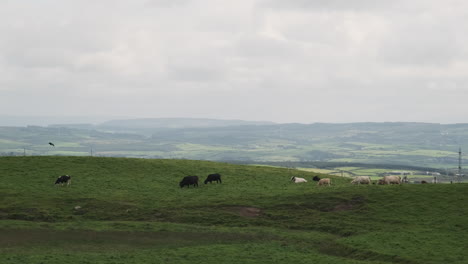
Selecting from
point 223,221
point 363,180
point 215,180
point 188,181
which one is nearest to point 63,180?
point 188,181

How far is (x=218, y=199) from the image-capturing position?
51406 millimetres

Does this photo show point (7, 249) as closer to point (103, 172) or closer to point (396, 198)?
point (103, 172)

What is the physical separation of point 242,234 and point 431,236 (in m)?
15.6

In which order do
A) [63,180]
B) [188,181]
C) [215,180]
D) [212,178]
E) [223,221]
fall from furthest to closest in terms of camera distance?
[215,180] < [212,178] < [188,181] < [63,180] < [223,221]

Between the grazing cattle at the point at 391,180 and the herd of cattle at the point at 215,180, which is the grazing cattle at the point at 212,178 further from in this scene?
the grazing cattle at the point at 391,180

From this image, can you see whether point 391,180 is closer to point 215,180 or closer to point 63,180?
point 215,180

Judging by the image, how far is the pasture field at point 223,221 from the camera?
33.9 m

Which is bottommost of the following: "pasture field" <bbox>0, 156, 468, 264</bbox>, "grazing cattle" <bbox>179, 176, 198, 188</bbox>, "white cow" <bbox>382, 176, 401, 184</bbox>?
"pasture field" <bbox>0, 156, 468, 264</bbox>

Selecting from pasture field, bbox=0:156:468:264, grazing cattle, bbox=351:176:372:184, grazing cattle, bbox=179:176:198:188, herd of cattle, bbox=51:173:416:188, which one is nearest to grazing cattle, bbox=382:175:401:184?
herd of cattle, bbox=51:173:416:188

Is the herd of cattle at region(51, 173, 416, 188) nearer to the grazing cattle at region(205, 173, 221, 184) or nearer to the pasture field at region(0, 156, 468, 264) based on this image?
the grazing cattle at region(205, 173, 221, 184)

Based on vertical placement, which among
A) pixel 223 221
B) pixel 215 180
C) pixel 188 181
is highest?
pixel 188 181

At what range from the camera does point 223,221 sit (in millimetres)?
44656

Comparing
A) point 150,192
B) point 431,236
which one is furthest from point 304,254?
point 150,192

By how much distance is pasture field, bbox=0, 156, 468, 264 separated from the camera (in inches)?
1334
